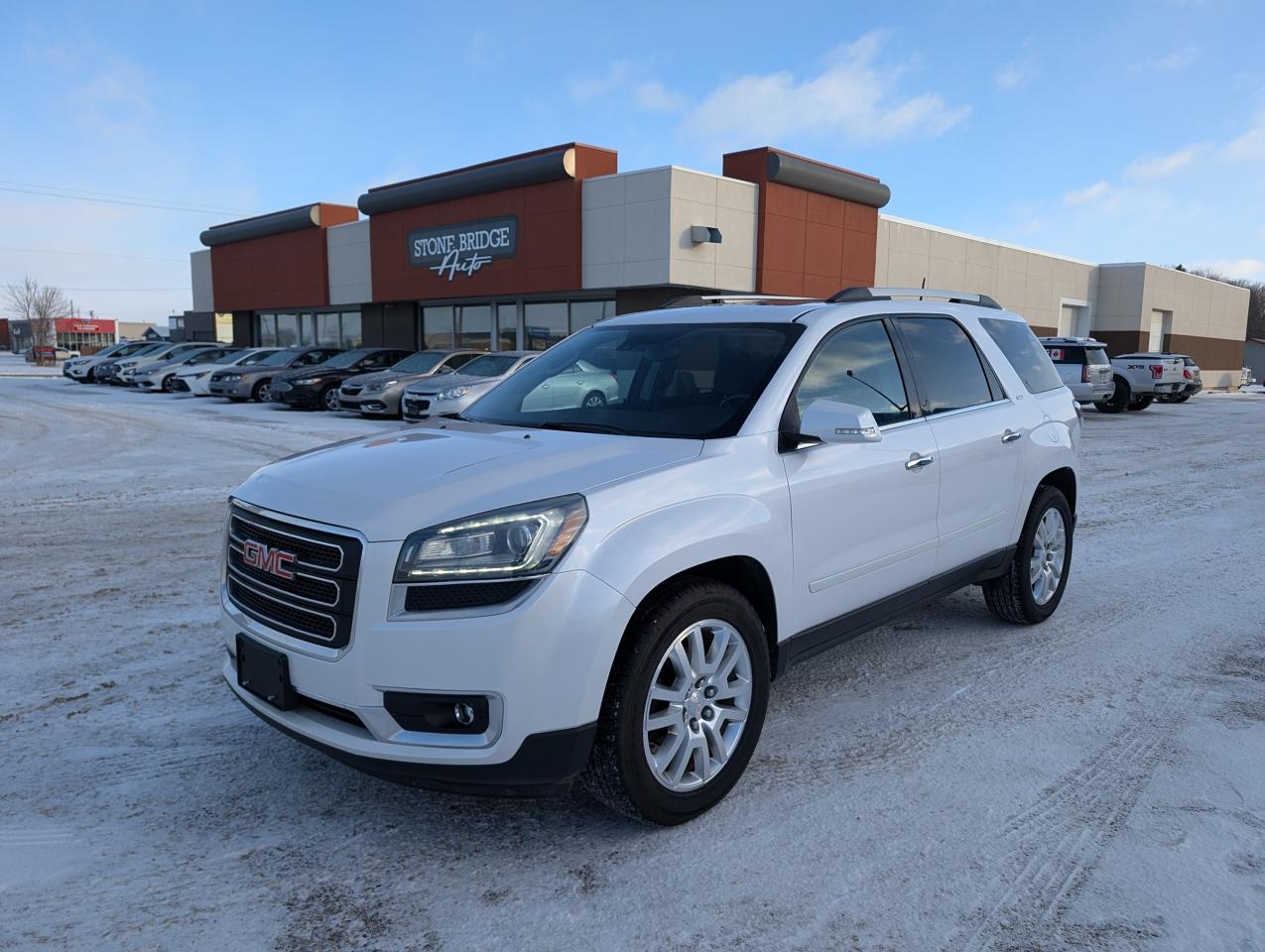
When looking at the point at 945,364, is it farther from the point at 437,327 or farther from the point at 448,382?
the point at 437,327

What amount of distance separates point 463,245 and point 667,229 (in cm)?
786

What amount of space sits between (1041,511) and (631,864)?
356 centimetres

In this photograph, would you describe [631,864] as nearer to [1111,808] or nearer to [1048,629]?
[1111,808]

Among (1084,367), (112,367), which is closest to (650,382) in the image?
(1084,367)

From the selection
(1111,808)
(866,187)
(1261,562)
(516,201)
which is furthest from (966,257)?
(1111,808)

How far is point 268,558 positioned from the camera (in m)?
3.20

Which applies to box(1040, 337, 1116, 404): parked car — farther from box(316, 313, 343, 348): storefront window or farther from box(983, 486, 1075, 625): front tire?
box(316, 313, 343, 348): storefront window

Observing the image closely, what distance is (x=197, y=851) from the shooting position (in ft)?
10.0

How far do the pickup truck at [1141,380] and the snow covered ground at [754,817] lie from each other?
22.9 m

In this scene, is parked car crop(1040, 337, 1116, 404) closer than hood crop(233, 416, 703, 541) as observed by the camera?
No

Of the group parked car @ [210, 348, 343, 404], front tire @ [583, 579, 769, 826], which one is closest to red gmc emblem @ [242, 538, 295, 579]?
front tire @ [583, 579, 769, 826]

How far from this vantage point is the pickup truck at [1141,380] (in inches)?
1027

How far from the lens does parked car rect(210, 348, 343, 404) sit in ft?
78.8

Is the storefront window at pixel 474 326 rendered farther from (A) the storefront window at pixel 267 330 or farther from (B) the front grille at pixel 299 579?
(B) the front grille at pixel 299 579
